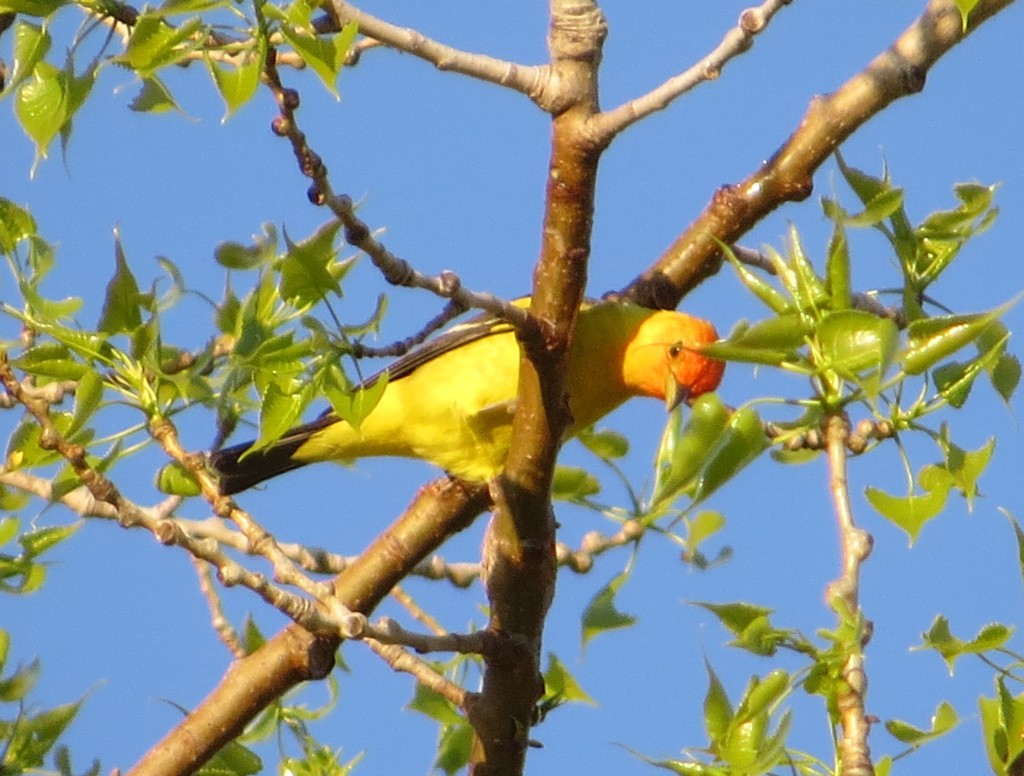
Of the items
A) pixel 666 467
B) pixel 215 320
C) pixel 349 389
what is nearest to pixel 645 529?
pixel 666 467

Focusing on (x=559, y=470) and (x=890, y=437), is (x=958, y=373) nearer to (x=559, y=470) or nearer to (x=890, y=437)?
(x=890, y=437)

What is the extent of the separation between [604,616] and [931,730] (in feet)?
2.26

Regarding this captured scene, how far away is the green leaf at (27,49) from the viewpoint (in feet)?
7.74

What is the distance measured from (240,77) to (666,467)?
957 mm

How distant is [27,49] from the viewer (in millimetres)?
2375

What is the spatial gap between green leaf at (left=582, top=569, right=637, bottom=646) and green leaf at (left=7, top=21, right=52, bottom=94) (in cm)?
138

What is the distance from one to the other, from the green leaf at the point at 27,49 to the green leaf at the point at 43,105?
3cm

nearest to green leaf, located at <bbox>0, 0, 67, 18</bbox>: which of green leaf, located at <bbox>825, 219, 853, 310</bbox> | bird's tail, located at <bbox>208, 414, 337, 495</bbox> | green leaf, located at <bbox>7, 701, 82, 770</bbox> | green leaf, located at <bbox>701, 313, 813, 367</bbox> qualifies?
green leaf, located at <bbox>701, 313, 813, 367</bbox>

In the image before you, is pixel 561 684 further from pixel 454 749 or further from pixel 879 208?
pixel 879 208

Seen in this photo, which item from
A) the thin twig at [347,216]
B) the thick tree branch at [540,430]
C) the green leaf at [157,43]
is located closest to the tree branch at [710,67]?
the thick tree branch at [540,430]

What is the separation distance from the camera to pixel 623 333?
393cm

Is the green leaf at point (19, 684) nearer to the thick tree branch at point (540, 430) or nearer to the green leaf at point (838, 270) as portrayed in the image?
the thick tree branch at point (540, 430)

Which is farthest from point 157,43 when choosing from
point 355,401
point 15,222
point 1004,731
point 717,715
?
point 1004,731

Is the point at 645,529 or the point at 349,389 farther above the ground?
the point at 645,529
